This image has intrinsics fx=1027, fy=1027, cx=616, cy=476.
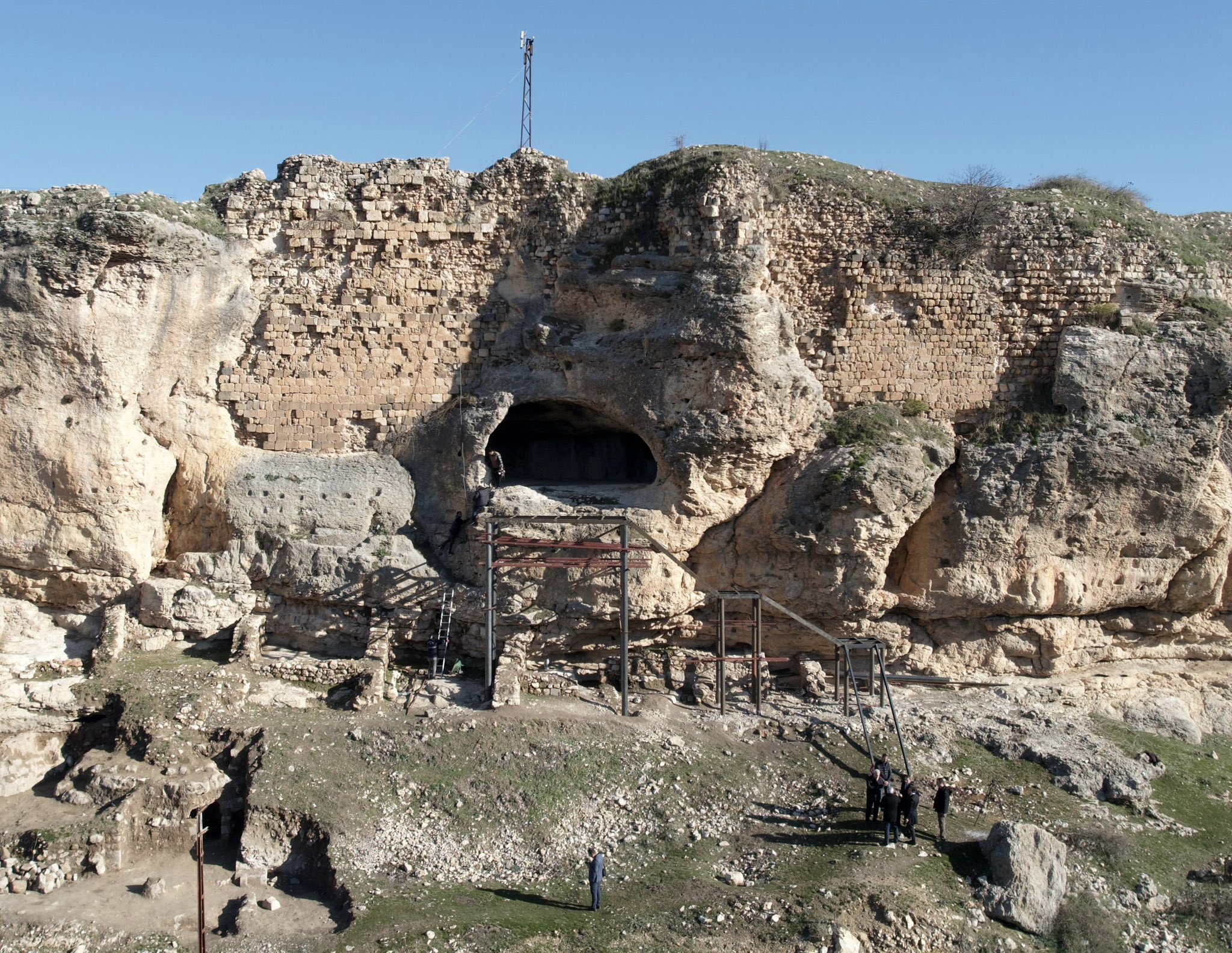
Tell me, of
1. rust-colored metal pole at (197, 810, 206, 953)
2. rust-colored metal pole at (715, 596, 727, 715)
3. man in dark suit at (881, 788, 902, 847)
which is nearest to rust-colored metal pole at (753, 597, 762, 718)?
rust-colored metal pole at (715, 596, 727, 715)

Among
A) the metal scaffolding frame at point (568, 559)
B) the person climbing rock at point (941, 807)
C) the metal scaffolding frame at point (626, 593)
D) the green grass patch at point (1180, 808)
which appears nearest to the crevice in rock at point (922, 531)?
the metal scaffolding frame at point (626, 593)

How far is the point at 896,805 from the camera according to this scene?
1118 cm

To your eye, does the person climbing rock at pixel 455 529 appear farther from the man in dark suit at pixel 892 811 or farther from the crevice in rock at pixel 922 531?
the man in dark suit at pixel 892 811

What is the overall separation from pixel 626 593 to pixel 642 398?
298 centimetres

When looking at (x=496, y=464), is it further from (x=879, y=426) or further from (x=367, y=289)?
(x=879, y=426)

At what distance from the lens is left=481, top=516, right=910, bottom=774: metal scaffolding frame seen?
1370 centimetres

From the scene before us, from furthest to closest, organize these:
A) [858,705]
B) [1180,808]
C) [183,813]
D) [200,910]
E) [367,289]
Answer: [367,289] → [858,705] → [1180,808] → [183,813] → [200,910]

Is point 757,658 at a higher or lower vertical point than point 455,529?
lower

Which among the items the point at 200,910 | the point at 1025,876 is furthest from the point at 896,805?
the point at 200,910

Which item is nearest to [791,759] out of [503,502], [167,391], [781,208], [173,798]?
[503,502]

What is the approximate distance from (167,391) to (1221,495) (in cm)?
1539

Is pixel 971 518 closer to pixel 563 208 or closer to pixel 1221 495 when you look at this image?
pixel 1221 495

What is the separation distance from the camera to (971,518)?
14.7m

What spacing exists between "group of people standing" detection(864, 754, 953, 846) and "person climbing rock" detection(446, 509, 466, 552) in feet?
22.0
